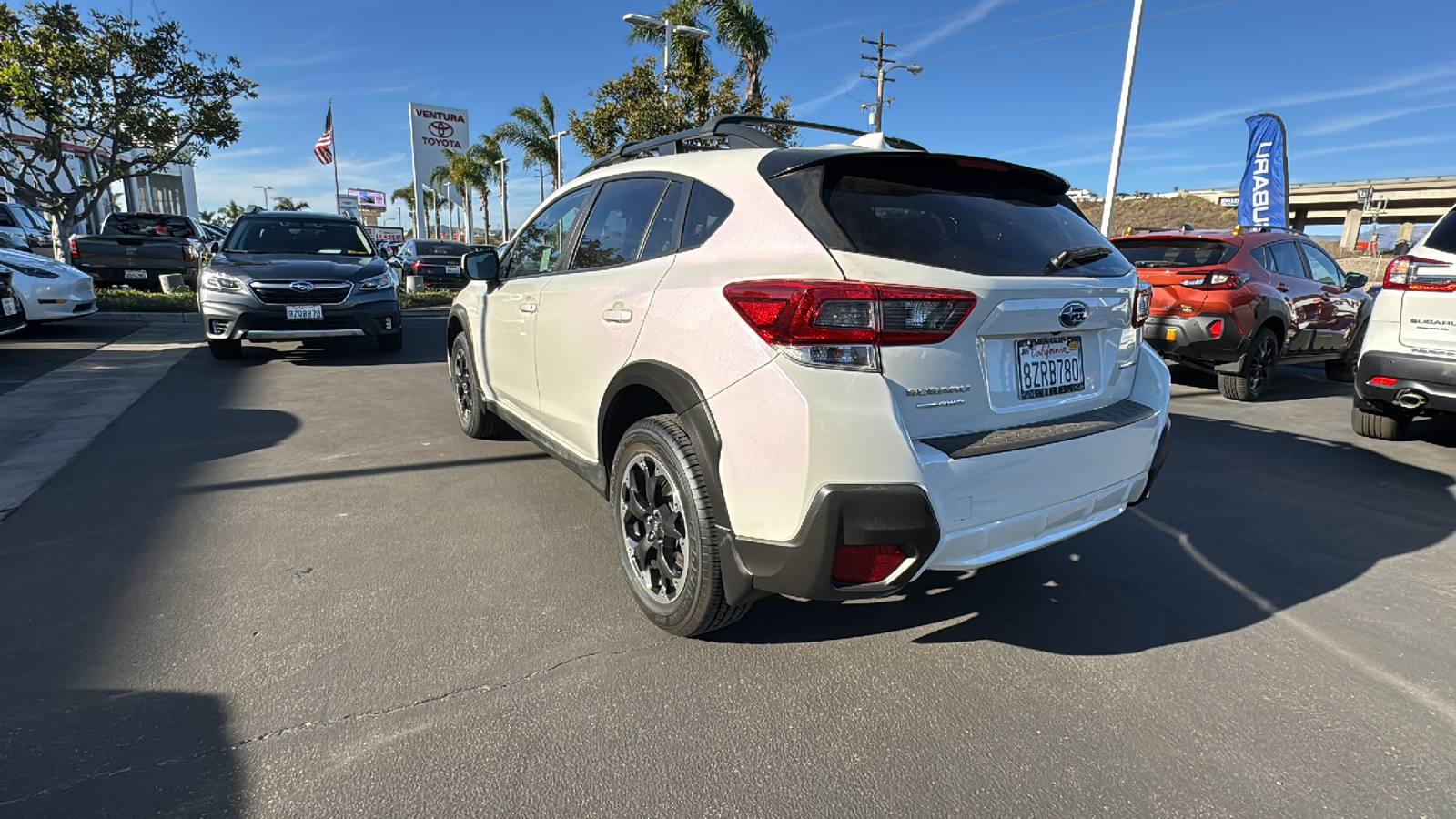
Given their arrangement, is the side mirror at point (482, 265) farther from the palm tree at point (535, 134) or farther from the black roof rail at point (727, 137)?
the palm tree at point (535, 134)

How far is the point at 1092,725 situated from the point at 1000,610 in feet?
2.25

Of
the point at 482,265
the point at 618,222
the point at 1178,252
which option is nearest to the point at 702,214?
the point at 618,222

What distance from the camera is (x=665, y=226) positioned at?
286cm

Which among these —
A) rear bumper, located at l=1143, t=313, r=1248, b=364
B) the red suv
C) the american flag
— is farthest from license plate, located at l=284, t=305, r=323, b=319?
the american flag

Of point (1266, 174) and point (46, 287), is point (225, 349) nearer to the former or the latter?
point (46, 287)

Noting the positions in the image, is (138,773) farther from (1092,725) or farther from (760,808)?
(1092,725)

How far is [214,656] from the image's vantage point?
247 centimetres

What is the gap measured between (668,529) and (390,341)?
7.38m

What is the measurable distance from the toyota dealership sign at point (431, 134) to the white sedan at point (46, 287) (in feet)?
83.4

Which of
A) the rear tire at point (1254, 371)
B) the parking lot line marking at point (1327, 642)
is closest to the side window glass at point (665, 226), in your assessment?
the parking lot line marking at point (1327, 642)

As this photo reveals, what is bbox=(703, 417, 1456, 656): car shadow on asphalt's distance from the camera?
276 centimetres

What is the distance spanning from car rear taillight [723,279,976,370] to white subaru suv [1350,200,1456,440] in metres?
4.47

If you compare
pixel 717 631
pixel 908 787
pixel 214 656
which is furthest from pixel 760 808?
pixel 214 656

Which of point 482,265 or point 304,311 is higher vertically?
point 482,265
